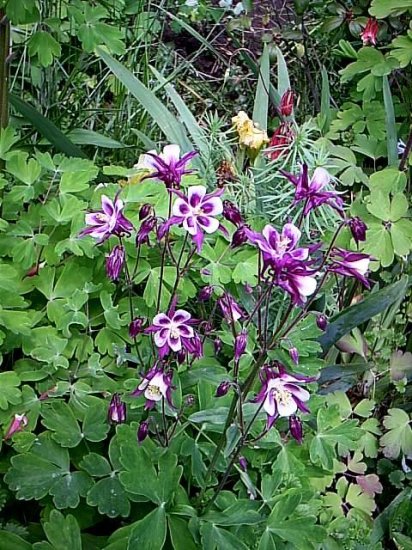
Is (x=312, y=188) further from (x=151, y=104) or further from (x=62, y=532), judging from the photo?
(x=151, y=104)

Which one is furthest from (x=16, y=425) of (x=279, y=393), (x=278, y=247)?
(x=278, y=247)

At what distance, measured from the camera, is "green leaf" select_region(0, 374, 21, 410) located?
1.25 metres

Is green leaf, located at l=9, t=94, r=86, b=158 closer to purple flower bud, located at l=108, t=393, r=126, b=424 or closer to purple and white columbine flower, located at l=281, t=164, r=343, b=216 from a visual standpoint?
purple flower bud, located at l=108, t=393, r=126, b=424

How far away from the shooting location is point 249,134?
1717mm

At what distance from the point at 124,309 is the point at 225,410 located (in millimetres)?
303

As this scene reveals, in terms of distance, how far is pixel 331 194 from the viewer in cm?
101

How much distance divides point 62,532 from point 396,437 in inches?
30.4

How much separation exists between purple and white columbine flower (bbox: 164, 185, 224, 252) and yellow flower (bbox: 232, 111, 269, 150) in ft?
2.41

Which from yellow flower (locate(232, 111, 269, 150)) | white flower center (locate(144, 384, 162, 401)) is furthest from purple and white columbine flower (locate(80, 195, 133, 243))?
yellow flower (locate(232, 111, 269, 150))

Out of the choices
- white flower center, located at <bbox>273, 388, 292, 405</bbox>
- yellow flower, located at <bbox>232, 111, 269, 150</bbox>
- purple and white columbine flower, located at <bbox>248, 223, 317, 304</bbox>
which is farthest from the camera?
yellow flower, located at <bbox>232, 111, 269, 150</bbox>

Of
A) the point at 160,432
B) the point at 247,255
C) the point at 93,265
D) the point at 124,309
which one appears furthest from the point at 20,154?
the point at 160,432

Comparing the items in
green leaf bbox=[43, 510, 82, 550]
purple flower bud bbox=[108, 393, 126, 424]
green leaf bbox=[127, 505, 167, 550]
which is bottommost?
green leaf bbox=[43, 510, 82, 550]

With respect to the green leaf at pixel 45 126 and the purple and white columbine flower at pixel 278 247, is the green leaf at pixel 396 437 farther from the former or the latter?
the green leaf at pixel 45 126

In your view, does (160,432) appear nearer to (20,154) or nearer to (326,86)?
(20,154)
